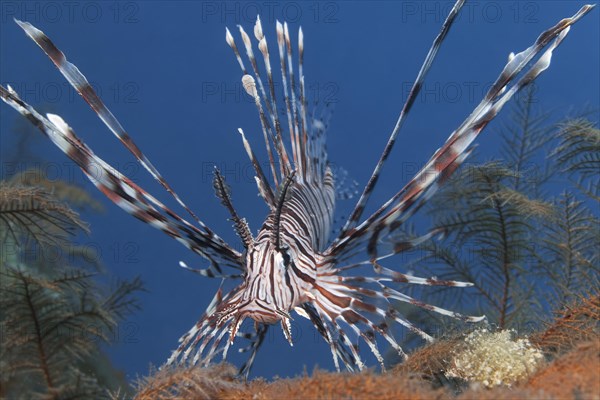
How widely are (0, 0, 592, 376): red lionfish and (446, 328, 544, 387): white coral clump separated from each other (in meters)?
0.22

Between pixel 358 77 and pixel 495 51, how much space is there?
25.5 ft

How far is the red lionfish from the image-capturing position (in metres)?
2.28

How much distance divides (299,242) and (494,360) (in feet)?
4.25

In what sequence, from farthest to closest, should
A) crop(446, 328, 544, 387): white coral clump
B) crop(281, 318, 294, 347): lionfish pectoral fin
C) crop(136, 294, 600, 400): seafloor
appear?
crop(281, 318, 294, 347): lionfish pectoral fin < crop(446, 328, 544, 387): white coral clump < crop(136, 294, 600, 400): seafloor

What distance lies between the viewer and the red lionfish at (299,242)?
228cm

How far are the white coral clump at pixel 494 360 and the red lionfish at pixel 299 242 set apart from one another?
0.22 m

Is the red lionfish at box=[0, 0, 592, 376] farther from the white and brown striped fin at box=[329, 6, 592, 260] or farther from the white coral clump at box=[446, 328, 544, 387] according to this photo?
the white coral clump at box=[446, 328, 544, 387]

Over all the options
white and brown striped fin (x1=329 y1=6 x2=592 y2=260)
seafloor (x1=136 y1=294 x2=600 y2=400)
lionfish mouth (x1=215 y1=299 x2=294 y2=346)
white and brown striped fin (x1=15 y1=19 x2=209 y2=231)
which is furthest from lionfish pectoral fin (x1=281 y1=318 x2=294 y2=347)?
white and brown striped fin (x1=15 y1=19 x2=209 y2=231)

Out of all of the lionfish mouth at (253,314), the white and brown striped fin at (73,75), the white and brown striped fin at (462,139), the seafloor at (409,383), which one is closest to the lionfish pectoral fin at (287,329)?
the lionfish mouth at (253,314)

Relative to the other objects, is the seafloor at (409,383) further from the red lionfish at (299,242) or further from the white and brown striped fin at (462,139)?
the white and brown striped fin at (462,139)

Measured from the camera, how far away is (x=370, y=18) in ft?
88.0

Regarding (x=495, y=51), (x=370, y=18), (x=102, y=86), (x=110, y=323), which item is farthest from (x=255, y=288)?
(x=495, y=51)

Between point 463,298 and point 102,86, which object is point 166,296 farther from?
point 463,298

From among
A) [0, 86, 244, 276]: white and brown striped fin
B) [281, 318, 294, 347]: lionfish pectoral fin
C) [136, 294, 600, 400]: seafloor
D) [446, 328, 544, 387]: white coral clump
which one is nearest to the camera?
[136, 294, 600, 400]: seafloor
